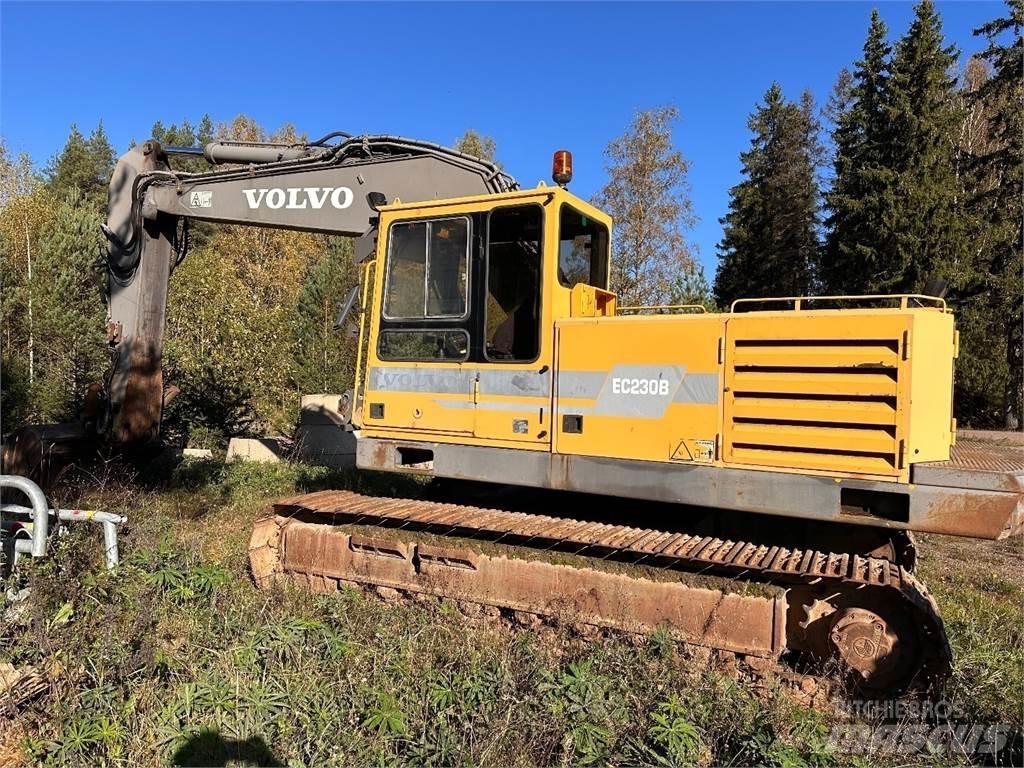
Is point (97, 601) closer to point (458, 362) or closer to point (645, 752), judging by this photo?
point (458, 362)

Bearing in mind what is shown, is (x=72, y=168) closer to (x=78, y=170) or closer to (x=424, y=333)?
(x=78, y=170)

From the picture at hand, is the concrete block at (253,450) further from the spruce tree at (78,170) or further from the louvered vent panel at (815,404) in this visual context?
the spruce tree at (78,170)

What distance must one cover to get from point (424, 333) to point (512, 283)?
80cm

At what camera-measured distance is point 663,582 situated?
441cm

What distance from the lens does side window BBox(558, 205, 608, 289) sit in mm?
5168

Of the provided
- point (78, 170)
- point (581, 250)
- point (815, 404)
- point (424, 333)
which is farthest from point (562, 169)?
point (78, 170)

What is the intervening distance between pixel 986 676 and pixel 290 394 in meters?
14.4

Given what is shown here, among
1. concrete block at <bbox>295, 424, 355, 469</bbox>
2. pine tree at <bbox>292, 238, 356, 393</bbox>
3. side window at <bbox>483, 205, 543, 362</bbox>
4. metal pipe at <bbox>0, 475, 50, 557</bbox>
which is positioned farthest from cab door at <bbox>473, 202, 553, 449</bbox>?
pine tree at <bbox>292, 238, 356, 393</bbox>

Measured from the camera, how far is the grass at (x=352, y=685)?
3260mm

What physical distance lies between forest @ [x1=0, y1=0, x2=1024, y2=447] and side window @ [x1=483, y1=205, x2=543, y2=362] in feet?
35.5

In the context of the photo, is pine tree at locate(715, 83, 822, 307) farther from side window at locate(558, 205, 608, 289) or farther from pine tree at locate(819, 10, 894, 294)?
side window at locate(558, 205, 608, 289)

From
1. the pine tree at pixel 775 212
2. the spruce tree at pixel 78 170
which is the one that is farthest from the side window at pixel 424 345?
the spruce tree at pixel 78 170

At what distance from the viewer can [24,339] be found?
895 inches

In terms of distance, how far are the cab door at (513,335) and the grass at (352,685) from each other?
1411 millimetres
